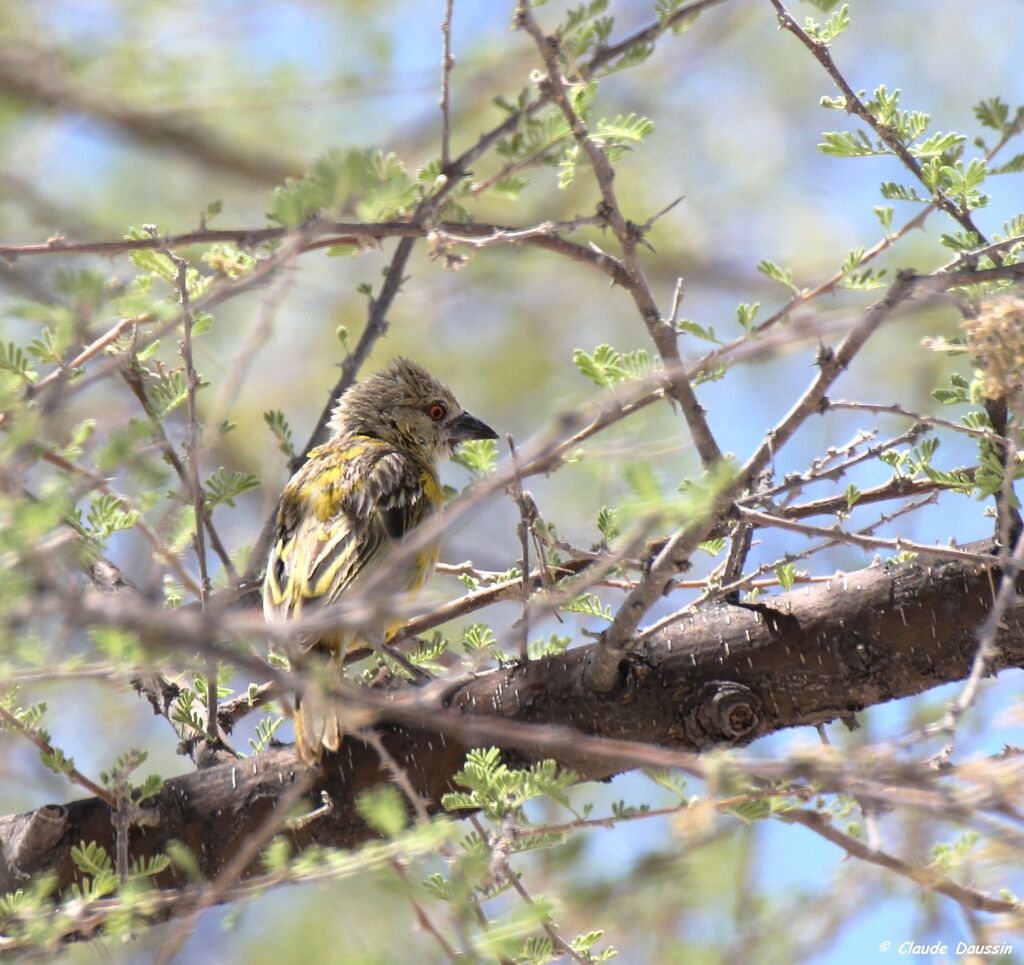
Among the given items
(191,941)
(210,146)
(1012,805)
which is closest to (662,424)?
(210,146)

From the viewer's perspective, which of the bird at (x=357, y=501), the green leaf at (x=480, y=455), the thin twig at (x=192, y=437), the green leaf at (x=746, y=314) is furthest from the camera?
the bird at (x=357, y=501)

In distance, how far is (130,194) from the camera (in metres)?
9.55

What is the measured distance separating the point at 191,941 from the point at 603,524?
5.12m

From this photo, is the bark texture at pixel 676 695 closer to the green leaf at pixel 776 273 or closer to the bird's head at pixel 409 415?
the green leaf at pixel 776 273

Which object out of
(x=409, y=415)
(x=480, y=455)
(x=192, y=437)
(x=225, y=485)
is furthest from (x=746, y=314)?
(x=409, y=415)

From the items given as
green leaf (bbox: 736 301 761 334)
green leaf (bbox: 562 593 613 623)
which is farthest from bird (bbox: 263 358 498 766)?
green leaf (bbox: 736 301 761 334)

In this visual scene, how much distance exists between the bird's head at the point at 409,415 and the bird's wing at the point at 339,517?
239 mm

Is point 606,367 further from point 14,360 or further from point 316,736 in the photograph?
point 14,360

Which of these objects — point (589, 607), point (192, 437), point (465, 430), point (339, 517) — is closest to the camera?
point (192, 437)

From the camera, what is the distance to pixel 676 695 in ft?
12.4

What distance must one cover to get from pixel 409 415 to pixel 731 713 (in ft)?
11.8

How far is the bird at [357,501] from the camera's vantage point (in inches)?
191

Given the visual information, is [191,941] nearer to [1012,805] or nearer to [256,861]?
[256,861]

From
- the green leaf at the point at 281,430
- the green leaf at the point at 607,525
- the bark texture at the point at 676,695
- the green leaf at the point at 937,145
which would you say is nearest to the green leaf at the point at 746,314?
the green leaf at the point at 937,145
